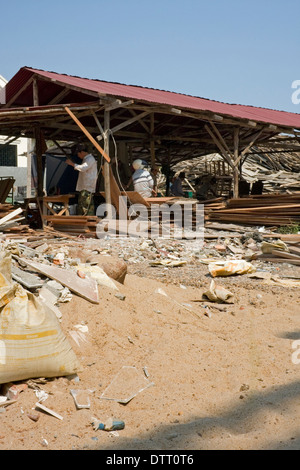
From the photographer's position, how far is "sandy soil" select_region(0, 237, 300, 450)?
3.14 meters

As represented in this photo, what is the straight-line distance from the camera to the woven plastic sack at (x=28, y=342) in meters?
3.69

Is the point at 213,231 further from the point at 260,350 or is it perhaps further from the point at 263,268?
the point at 260,350

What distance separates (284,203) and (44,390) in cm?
994

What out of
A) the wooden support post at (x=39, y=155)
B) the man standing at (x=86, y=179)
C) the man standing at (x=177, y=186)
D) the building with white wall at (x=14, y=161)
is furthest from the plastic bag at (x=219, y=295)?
the building with white wall at (x=14, y=161)

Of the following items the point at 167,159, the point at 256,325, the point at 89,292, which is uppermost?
the point at 167,159

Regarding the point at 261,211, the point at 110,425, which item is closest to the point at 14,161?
the point at 261,211

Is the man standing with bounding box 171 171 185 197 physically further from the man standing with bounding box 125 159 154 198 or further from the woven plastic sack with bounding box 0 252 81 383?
the woven plastic sack with bounding box 0 252 81 383

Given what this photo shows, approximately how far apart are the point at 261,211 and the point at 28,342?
9506mm

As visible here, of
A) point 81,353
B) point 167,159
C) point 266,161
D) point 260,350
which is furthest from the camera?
point 266,161

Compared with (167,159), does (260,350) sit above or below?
below

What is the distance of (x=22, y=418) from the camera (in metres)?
3.40

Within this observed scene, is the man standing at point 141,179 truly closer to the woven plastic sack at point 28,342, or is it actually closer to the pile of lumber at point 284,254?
the pile of lumber at point 284,254

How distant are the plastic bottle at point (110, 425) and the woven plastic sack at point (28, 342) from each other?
29.7 inches
